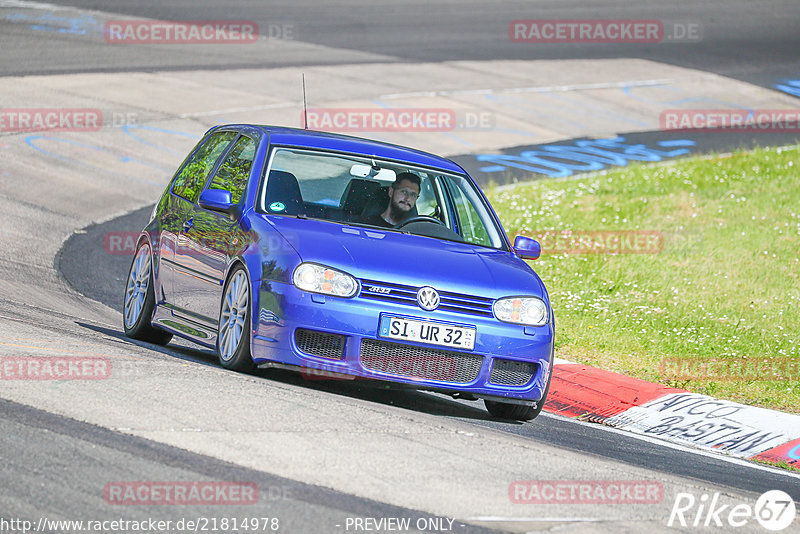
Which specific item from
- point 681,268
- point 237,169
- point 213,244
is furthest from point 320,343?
point 681,268

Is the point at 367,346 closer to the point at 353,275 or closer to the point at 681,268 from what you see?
the point at 353,275

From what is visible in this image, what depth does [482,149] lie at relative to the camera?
22.5 m

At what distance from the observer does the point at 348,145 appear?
350 inches

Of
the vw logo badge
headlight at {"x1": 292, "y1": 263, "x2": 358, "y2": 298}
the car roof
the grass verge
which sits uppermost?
the car roof

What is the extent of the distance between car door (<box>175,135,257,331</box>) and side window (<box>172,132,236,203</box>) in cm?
21

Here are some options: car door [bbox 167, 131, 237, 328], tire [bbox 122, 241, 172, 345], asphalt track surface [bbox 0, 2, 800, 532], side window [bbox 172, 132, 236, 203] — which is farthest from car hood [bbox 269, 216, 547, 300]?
tire [bbox 122, 241, 172, 345]

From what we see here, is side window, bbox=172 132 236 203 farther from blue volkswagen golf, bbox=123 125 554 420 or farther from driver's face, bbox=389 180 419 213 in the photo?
driver's face, bbox=389 180 419 213

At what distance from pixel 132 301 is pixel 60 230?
204 inches

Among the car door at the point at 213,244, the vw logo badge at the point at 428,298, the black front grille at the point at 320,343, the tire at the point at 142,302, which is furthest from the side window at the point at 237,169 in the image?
the vw logo badge at the point at 428,298

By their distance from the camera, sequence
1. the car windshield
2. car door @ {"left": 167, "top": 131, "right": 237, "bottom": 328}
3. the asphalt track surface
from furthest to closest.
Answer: car door @ {"left": 167, "top": 131, "right": 237, "bottom": 328}
the car windshield
the asphalt track surface

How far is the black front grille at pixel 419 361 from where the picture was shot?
7.37 m

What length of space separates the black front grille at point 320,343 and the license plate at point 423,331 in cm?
25

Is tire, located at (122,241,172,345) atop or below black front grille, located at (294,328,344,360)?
below

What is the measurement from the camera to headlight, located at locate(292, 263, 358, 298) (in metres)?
7.35
